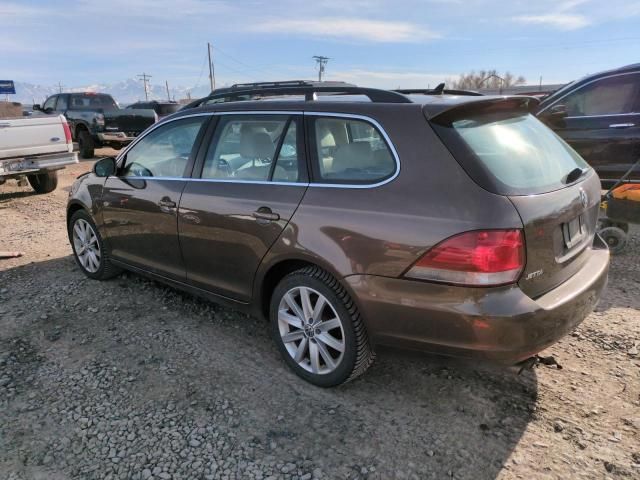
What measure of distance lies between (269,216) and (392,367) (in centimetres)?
129

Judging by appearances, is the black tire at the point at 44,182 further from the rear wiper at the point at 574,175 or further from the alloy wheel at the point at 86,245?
the rear wiper at the point at 574,175

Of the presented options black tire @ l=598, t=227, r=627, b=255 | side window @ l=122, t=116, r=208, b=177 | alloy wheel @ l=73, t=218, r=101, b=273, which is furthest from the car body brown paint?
black tire @ l=598, t=227, r=627, b=255

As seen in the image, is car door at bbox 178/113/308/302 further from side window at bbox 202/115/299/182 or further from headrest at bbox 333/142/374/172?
headrest at bbox 333/142/374/172

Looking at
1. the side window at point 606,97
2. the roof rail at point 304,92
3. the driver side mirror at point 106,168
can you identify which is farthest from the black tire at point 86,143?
the side window at point 606,97

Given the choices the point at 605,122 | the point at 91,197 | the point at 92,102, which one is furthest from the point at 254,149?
the point at 92,102

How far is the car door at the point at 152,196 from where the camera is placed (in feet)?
12.2

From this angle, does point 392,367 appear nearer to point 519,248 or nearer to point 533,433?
point 533,433

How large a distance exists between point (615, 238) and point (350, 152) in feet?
12.5

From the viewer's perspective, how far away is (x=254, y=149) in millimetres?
3312

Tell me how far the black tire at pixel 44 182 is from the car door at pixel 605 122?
8.57 metres

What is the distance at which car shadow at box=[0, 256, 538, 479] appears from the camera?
8.23 ft

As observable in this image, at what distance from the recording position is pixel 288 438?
8.67 ft

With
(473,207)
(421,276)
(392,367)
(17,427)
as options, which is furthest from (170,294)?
(473,207)

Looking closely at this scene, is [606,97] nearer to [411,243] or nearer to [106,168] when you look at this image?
[411,243]
